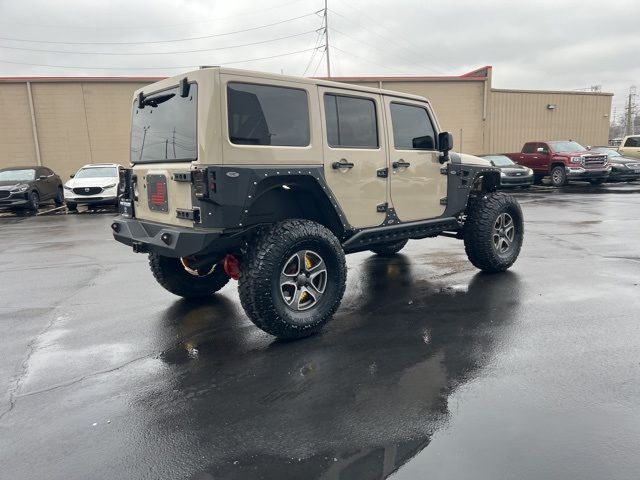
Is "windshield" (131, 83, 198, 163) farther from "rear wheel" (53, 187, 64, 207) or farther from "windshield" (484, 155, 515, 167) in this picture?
"windshield" (484, 155, 515, 167)

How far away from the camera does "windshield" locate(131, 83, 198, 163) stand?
4008 millimetres

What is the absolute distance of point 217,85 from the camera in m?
3.82

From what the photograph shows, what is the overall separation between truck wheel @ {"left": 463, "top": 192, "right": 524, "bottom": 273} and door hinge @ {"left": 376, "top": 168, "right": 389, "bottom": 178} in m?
1.73

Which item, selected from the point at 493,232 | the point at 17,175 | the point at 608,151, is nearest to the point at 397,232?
the point at 493,232

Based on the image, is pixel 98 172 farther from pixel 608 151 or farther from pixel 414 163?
pixel 608 151

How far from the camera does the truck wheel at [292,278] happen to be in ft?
13.1

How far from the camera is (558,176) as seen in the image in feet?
67.6

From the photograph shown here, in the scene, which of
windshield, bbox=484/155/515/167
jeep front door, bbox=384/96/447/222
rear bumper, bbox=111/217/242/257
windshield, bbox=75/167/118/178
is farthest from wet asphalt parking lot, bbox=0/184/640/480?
windshield, bbox=484/155/515/167

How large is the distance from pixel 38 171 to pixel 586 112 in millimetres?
26598

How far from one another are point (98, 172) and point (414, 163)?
1371 cm

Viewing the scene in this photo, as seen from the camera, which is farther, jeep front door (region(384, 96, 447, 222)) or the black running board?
jeep front door (region(384, 96, 447, 222))

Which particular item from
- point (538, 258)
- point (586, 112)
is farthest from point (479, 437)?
point (586, 112)

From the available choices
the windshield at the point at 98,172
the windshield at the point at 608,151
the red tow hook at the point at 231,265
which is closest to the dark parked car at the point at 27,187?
the windshield at the point at 98,172

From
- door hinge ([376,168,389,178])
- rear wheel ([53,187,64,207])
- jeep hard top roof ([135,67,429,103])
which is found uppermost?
jeep hard top roof ([135,67,429,103])
